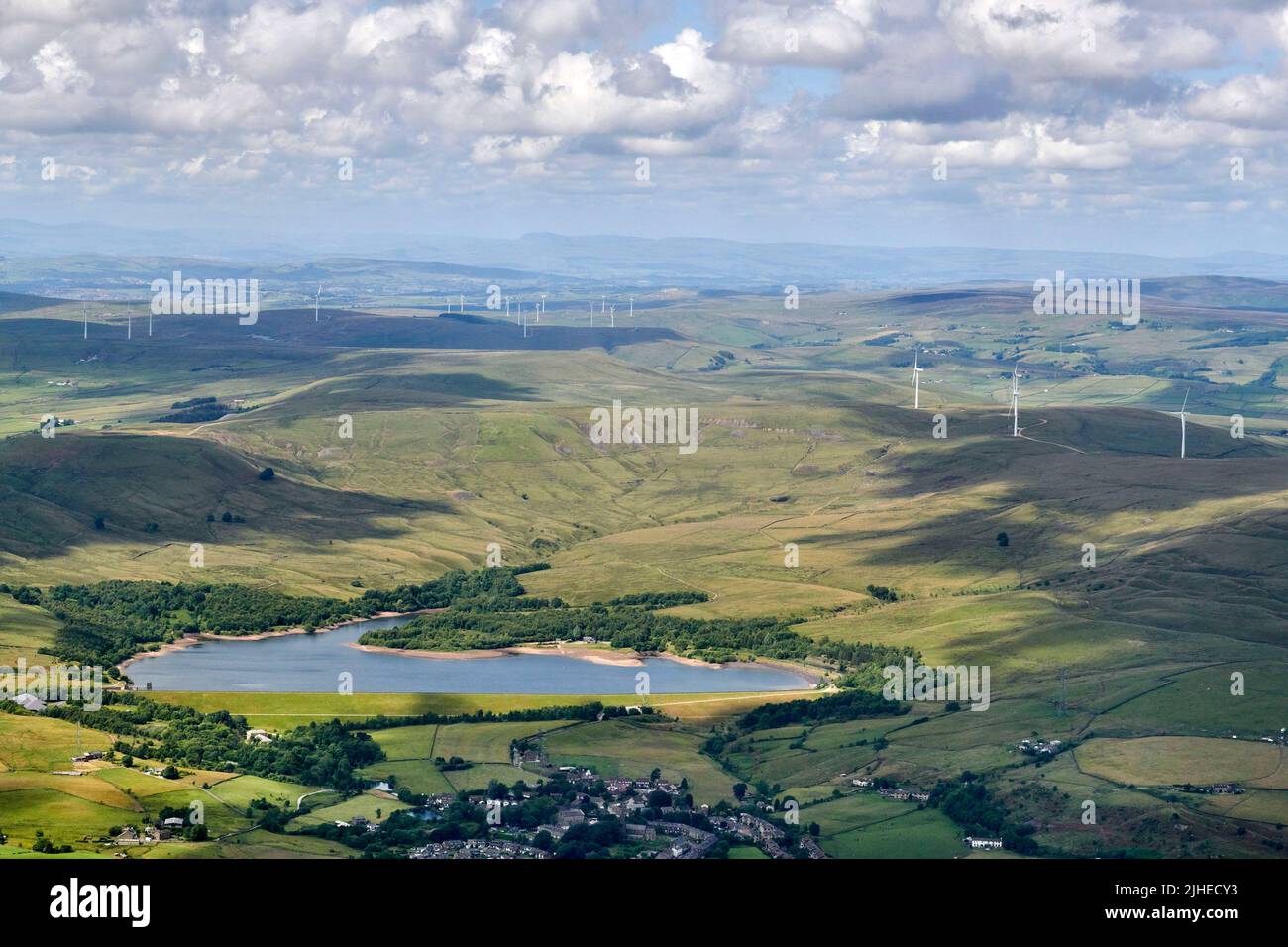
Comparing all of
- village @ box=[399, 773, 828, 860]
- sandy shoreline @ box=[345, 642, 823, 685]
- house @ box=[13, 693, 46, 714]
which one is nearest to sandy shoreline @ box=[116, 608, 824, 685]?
sandy shoreline @ box=[345, 642, 823, 685]

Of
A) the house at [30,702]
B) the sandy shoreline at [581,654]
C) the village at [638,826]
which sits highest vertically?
the house at [30,702]

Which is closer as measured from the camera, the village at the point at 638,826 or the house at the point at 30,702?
the village at the point at 638,826

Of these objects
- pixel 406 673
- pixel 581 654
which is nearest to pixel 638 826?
pixel 406 673

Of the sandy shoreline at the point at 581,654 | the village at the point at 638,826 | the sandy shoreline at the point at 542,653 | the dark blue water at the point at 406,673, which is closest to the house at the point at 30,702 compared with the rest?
the dark blue water at the point at 406,673

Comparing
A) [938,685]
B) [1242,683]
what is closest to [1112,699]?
[1242,683]

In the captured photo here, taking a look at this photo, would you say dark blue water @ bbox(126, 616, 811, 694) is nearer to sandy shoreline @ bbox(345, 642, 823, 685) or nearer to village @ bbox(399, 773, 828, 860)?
sandy shoreline @ bbox(345, 642, 823, 685)

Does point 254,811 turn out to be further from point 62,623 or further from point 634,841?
point 62,623

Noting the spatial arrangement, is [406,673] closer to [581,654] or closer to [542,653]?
[542,653]

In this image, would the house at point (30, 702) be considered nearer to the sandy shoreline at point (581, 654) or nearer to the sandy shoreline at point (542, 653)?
the sandy shoreline at point (542, 653)
